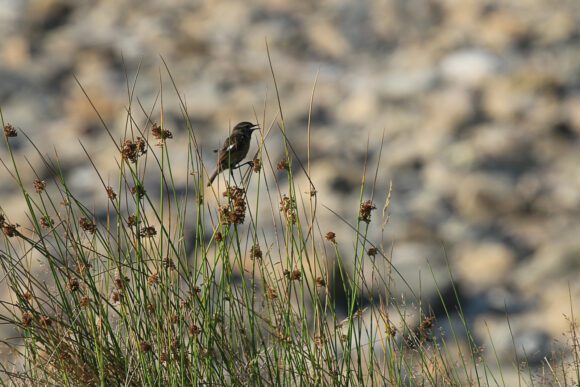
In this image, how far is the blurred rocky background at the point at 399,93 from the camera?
15.6 m

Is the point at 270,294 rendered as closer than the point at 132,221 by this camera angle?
No

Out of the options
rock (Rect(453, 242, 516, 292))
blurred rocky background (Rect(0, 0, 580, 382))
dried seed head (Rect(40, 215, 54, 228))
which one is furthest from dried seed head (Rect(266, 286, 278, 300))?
rock (Rect(453, 242, 516, 292))

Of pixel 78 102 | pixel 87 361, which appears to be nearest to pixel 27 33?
pixel 78 102

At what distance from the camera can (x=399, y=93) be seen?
1738 cm

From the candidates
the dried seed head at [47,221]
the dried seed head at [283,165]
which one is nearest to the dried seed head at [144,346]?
the dried seed head at [47,221]

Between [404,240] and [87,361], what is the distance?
12543 mm

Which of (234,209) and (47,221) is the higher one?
(47,221)

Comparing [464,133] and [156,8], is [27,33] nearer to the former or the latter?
[156,8]

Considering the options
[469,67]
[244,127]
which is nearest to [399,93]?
[469,67]

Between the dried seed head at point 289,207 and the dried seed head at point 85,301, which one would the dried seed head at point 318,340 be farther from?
the dried seed head at point 85,301

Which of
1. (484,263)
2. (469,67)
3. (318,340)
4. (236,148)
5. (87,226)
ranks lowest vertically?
(318,340)

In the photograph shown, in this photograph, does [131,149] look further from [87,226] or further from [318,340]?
[318,340]

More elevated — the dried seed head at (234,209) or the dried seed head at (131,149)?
the dried seed head at (131,149)

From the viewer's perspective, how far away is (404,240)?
49.5 feet
